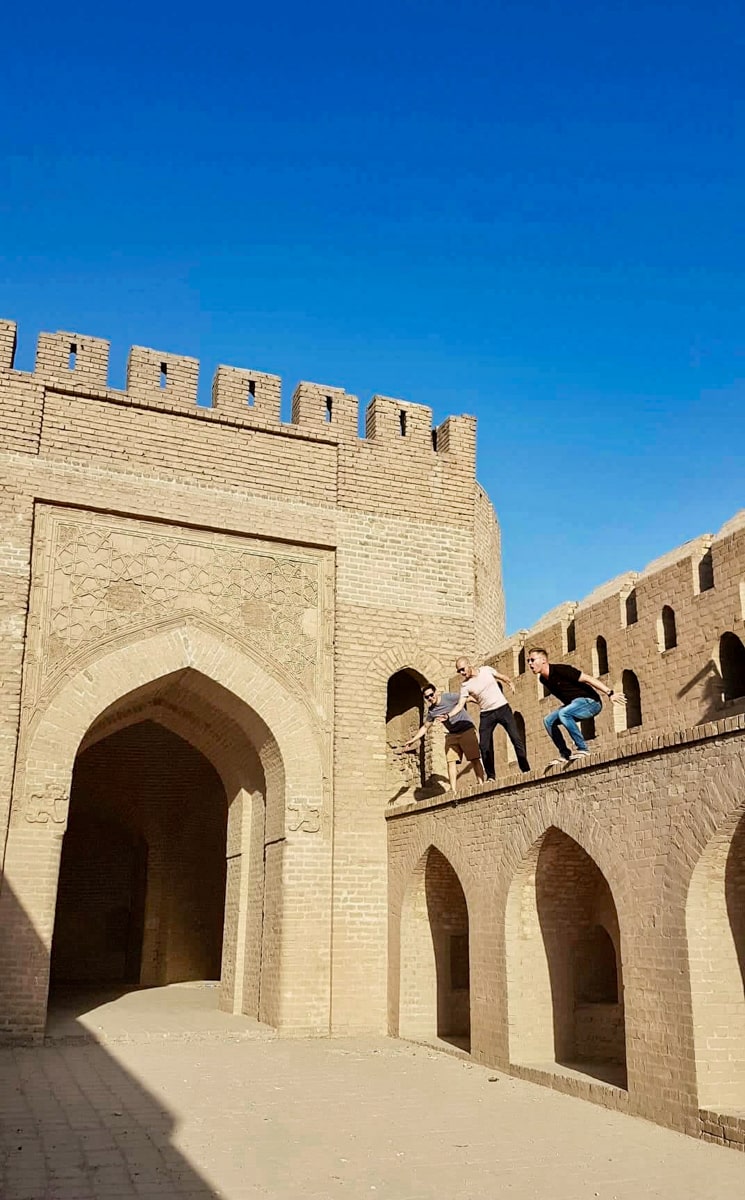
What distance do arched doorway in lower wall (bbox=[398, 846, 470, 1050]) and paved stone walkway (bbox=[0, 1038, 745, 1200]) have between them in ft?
5.07

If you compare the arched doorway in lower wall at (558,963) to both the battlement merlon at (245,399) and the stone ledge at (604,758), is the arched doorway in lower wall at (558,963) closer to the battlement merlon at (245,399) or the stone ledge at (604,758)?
the stone ledge at (604,758)

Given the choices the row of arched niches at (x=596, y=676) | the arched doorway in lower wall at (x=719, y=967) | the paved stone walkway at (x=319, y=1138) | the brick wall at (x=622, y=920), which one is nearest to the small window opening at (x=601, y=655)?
the row of arched niches at (x=596, y=676)

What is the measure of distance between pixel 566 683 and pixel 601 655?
1.78 metres

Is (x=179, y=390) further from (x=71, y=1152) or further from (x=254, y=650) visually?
(x=71, y=1152)

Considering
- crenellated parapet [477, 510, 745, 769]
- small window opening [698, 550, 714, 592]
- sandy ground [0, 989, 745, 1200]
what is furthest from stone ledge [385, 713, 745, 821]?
sandy ground [0, 989, 745, 1200]

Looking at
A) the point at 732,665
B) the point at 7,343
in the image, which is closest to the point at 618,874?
the point at 732,665

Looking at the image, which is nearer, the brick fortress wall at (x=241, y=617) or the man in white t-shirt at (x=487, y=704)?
the man in white t-shirt at (x=487, y=704)

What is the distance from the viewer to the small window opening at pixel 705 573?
A: 8930 mm

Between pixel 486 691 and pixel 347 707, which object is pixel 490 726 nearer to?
pixel 486 691

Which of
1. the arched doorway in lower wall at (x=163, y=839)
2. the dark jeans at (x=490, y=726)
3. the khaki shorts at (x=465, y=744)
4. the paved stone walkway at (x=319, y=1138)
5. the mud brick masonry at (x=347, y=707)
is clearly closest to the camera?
the paved stone walkway at (x=319, y=1138)

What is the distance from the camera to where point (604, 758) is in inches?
292

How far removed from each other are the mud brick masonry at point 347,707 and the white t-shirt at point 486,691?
87cm

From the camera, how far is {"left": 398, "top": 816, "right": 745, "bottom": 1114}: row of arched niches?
639cm

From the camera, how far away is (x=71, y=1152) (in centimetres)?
561
